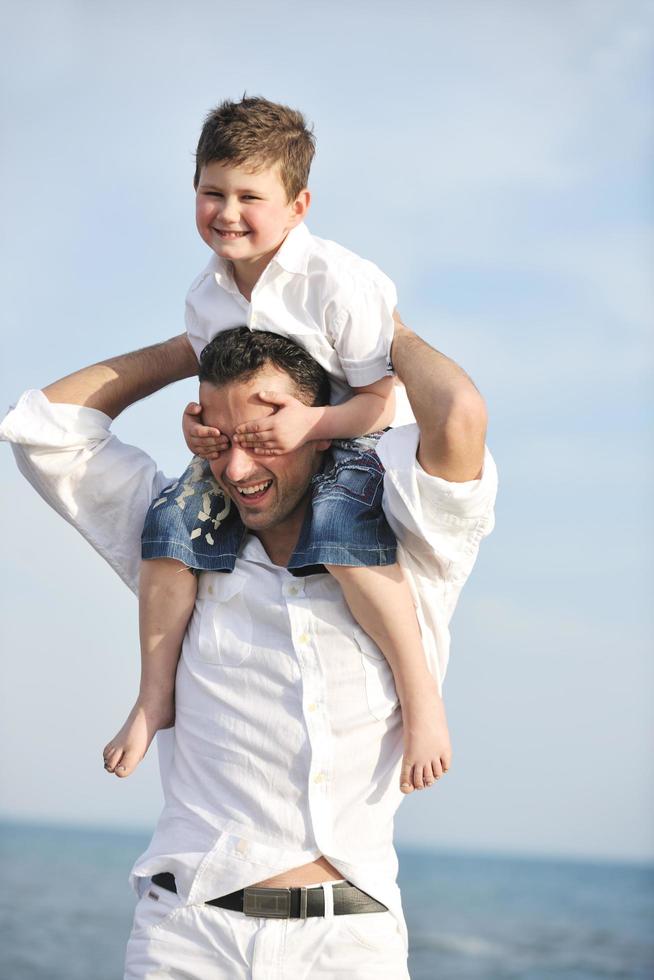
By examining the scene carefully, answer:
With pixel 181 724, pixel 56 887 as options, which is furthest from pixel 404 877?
pixel 181 724

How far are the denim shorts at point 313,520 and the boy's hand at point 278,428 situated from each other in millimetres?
125

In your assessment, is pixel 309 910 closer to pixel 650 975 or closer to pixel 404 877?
pixel 650 975

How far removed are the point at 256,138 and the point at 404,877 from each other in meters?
32.7

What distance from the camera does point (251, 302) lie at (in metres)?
3.25

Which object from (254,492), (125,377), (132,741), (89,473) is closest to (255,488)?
(254,492)

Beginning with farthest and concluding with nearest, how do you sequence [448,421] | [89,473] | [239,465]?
[89,473] → [239,465] → [448,421]

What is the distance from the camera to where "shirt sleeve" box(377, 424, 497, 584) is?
9.36 ft

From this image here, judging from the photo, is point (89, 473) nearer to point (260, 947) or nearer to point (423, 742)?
point (423, 742)

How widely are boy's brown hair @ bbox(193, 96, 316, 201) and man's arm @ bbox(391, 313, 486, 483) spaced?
77 centimetres

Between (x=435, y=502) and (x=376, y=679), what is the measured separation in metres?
0.51

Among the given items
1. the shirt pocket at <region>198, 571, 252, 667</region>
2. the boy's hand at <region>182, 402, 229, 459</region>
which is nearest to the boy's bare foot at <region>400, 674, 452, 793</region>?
the shirt pocket at <region>198, 571, 252, 667</region>

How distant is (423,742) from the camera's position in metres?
3.01

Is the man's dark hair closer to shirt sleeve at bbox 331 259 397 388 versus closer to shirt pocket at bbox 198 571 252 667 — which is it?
shirt sleeve at bbox 331 259 397 388

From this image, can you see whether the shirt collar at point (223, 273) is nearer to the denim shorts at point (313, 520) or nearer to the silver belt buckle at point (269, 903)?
the denim shorts at point (313, 520)
